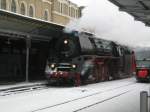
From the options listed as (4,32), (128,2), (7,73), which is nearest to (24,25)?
(4,32)

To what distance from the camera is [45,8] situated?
65125 millimetres

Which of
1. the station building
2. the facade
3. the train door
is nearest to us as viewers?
the station building

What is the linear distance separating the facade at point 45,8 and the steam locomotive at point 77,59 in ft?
82.7

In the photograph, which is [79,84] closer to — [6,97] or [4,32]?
[4,32]

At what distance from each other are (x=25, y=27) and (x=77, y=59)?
3491 millimetres

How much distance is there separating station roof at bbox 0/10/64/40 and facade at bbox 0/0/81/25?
82.2 ft

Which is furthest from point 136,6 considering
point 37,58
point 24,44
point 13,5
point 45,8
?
point 45,8

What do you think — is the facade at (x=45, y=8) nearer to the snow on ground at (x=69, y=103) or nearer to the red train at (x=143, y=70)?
the red train at (x=143, y=70)

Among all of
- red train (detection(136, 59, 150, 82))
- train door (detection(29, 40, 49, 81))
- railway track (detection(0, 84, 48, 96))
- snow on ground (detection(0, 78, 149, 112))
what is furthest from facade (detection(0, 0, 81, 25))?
snow on ground (detection(0, 78, 149, 112))

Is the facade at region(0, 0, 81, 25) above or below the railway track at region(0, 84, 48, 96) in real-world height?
above

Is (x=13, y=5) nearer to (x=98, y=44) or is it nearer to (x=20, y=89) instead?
(x=98, y=44)

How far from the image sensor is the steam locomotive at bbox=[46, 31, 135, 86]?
26.2 metres

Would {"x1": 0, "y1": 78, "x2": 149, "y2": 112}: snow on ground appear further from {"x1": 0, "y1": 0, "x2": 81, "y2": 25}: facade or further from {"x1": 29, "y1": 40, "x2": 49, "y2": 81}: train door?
{"x1": 0, "y1": 0, "x2": 81, "y2": 25}: facade

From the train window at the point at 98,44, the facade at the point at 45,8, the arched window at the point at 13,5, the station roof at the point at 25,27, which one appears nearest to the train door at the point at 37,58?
the station roof at the point at 25,27
